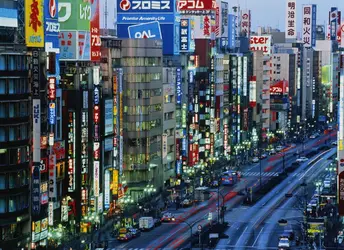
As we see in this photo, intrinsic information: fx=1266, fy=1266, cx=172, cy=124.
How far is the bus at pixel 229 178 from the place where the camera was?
148288 mm

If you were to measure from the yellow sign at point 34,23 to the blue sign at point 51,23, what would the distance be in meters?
7.96

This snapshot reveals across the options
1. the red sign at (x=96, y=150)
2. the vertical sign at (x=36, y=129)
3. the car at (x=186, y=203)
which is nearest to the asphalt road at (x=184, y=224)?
the car at (x=186, y=203)

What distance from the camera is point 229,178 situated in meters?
149

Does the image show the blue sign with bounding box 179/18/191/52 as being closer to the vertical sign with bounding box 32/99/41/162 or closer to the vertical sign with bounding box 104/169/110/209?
the vertical sign with bounding box 104/169/110/209

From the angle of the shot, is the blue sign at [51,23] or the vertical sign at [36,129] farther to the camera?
the blue sign at [51,23]

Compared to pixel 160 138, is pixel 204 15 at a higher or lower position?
higher

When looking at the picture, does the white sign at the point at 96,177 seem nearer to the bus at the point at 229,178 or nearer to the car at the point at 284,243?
the car at the point at 284,243

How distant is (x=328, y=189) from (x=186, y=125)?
2185 centimetres

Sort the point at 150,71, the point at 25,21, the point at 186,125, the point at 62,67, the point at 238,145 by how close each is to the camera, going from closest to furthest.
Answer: the point at 25,21 < the point at 62,67 < the point at 150,71 < the point at 186,125 < the point at 238,145

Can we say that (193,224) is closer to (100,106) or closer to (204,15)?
(100,106)

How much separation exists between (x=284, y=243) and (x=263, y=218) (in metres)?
18.5

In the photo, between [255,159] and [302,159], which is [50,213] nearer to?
[255,159]

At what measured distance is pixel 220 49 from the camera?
631ft

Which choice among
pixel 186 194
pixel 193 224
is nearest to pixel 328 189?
pixel 186 194
